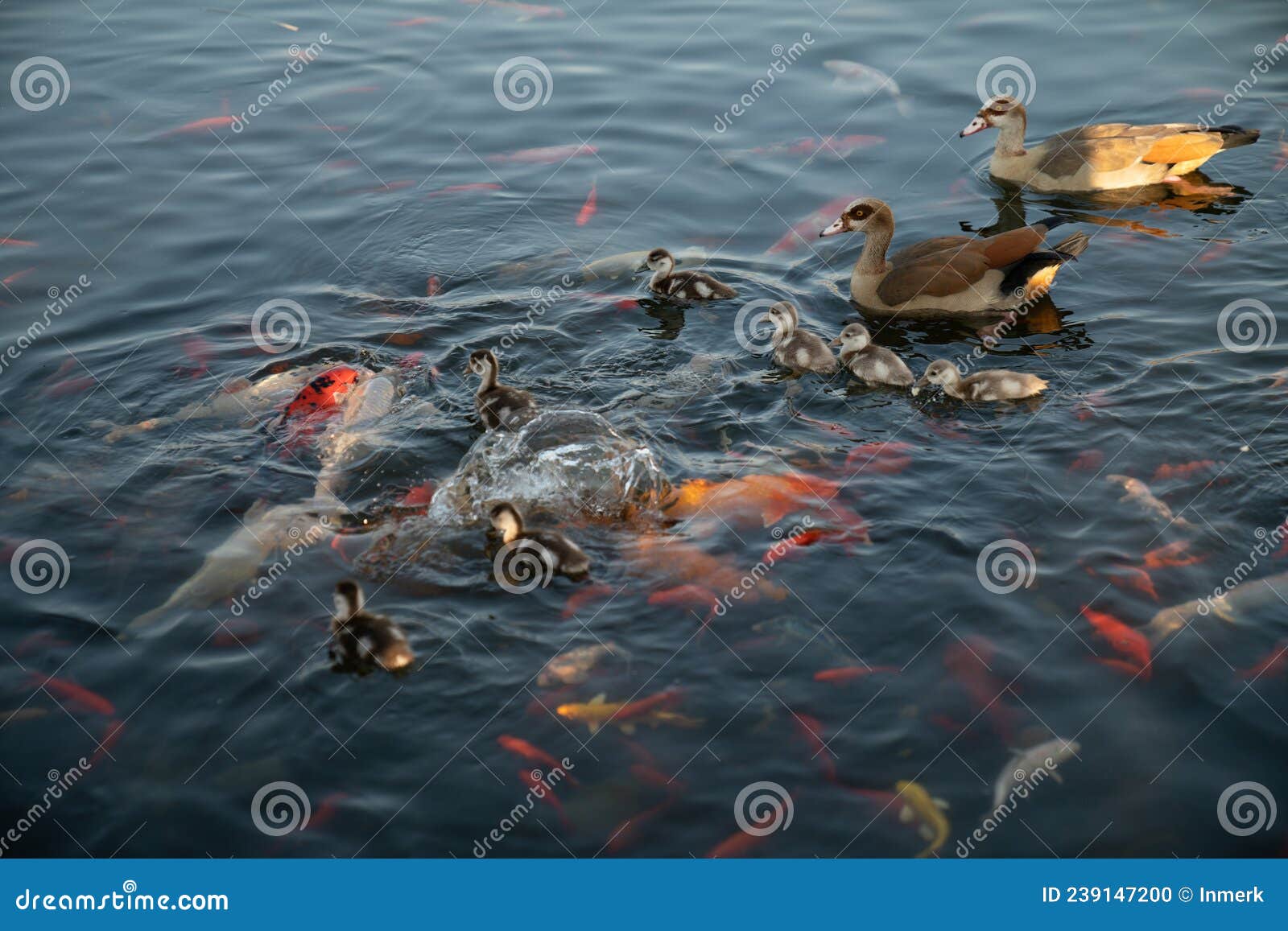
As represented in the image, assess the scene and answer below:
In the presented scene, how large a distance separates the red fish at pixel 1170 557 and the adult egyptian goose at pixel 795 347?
2.66 m

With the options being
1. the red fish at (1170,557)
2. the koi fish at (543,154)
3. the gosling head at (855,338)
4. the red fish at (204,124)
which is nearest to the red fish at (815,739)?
the red fish at (1170,557)

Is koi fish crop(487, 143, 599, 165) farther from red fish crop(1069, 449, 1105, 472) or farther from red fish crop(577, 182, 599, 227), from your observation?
red fish crop(1069, 449, 1105, 472)

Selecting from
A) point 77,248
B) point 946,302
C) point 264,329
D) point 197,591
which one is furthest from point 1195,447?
point 77,248

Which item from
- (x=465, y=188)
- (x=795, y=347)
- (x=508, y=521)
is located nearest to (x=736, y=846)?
(x=508, y=521)

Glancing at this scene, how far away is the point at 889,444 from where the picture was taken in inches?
282

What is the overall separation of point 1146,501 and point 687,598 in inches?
107

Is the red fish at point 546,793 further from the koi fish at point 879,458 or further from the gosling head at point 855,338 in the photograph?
the gosling head at point 855,338

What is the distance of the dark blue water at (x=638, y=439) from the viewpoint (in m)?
5.05

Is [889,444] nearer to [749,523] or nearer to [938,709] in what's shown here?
[749,523]

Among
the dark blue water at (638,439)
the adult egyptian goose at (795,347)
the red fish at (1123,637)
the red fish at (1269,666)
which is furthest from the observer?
the adult egyptian goose at (795,347)

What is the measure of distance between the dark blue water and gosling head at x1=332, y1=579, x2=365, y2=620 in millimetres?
256

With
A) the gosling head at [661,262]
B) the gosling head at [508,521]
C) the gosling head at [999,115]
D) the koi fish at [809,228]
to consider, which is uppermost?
the gosling head at [999,115]

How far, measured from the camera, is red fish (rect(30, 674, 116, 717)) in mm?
5488

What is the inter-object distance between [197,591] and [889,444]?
13.5 feet
